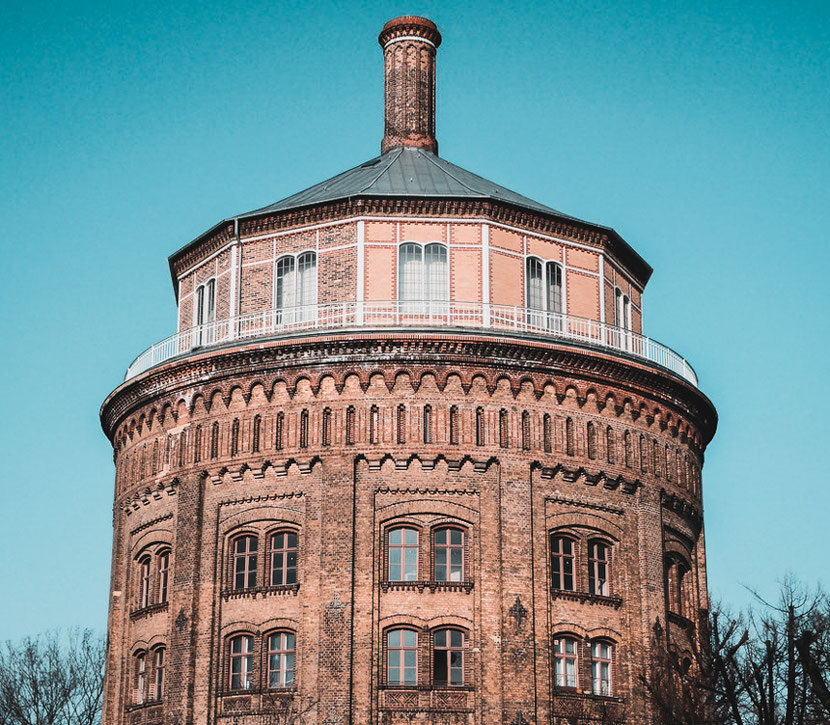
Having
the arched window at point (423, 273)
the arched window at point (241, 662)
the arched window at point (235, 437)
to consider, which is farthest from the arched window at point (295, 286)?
the arched window at point (241, 662)

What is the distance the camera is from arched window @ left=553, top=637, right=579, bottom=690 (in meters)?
38.8

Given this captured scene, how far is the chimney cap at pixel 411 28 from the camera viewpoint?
2061 inches

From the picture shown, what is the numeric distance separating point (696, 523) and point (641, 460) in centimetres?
366

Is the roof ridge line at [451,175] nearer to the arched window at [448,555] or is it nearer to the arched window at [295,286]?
the arched window at [295,286]

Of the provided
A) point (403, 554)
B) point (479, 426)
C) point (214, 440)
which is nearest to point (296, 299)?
point (214, 440)

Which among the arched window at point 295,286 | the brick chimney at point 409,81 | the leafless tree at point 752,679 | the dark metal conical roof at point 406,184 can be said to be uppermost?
the brick chimney at point 409,81

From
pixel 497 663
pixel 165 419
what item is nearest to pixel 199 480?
pixel 165 419

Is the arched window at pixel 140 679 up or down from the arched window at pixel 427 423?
down

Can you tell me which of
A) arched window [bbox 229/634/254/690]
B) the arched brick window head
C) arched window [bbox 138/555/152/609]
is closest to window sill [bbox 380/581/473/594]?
the arched brick window head

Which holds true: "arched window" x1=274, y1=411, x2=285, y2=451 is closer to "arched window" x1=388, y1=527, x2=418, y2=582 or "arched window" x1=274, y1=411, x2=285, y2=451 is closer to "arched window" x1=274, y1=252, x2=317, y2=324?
"arched window" x1=274, y1=252, x2=317, y2=324

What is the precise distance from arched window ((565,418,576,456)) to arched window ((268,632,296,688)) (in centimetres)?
908

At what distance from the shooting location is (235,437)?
41156 millimetres

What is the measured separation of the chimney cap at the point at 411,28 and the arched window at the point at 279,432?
17.8 metres

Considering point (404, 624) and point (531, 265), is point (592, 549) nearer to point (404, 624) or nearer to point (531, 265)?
point (404, 624)
